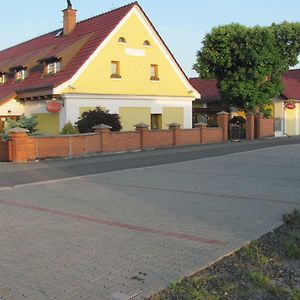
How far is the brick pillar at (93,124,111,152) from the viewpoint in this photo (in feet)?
78.4

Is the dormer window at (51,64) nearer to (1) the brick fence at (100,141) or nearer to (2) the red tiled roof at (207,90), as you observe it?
(1) the brick fence at (100,141)

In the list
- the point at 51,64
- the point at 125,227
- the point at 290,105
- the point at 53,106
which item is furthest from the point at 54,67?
the point at 125,227

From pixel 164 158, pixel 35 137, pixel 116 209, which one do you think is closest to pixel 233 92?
pixel 164 158

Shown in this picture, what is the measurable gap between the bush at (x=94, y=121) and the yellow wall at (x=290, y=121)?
19625 mm

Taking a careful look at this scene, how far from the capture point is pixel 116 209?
948 cm

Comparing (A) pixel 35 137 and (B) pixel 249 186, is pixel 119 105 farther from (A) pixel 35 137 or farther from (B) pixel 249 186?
(B) pixel 249 186

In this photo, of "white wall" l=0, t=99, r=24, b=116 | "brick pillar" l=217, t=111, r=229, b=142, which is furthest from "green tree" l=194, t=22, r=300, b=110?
"white wall" l=0, t=99, r=24, b=116

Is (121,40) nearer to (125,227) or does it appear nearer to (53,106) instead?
(53,106)

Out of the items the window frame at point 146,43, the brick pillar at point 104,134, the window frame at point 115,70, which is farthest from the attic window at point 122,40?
the brick pillar at point 104,134

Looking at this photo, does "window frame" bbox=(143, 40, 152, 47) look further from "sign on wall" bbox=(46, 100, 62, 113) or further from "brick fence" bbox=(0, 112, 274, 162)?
"sign on wall" bbox=(46, 100, 62, 113)

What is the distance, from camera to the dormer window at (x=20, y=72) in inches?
1310

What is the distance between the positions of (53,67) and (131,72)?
16.5 feet

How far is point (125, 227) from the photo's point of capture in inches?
310

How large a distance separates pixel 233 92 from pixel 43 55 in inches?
548
